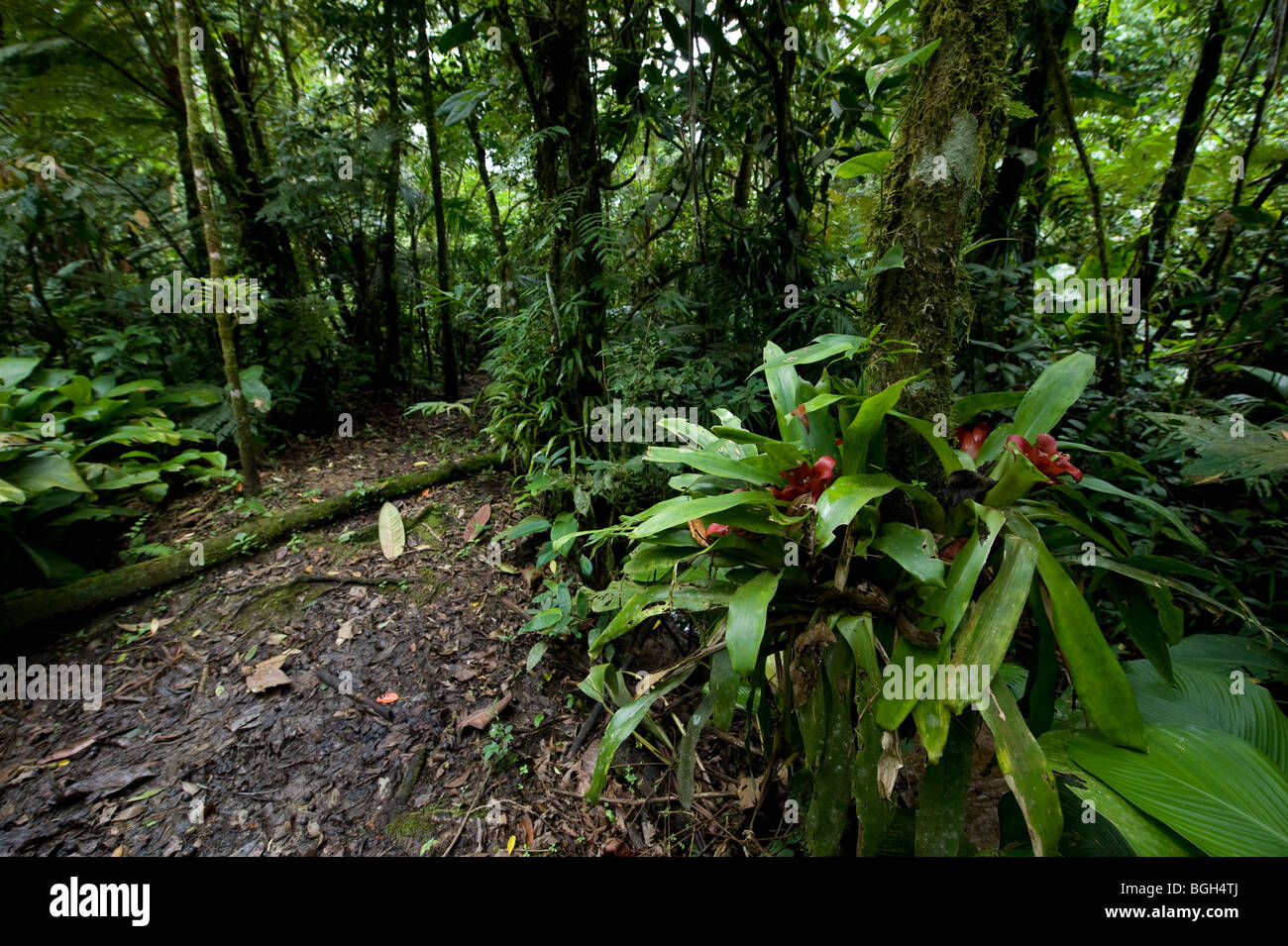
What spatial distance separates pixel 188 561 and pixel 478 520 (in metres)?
1.30

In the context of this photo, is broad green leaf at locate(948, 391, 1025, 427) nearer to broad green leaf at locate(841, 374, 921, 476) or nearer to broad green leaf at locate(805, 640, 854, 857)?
broad green leaf at locate(841, 374, 921, 476)

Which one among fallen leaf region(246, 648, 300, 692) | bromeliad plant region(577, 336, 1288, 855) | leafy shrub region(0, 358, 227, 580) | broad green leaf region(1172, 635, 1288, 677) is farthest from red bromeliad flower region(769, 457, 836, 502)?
leafy shrub region(0, 358, 227, 580)

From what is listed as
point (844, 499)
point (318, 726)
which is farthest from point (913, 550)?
point (318, 726)

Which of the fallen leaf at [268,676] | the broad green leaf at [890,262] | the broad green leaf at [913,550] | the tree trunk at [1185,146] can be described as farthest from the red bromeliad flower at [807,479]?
the tree trunk at [1185,146]

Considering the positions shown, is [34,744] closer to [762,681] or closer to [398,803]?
[398,803]

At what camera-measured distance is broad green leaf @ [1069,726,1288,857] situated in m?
0.87

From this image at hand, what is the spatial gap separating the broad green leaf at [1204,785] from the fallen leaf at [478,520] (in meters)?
2.41

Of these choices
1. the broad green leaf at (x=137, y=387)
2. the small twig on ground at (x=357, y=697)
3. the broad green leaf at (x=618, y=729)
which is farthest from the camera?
the broad green leaf at (x=137, y=387)

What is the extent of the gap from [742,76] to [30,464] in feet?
12.0

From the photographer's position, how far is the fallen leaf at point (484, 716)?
1.84 m

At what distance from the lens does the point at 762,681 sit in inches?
52.4

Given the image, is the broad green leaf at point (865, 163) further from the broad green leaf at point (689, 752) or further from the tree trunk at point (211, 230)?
the tree trunk at point (211, 230)

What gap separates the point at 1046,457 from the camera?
1.08 m
